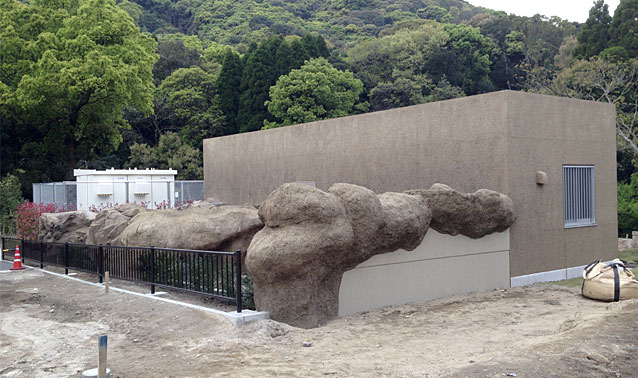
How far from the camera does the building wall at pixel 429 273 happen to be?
30.2 ft

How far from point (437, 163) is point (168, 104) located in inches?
1199

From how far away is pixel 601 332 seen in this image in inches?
278

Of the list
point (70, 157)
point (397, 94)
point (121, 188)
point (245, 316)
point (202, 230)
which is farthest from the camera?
point (397, 94)

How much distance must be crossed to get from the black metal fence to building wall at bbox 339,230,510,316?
187 cm

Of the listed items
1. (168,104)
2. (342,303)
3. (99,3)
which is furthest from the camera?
(168,104)

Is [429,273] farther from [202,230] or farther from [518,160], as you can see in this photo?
[202,230]

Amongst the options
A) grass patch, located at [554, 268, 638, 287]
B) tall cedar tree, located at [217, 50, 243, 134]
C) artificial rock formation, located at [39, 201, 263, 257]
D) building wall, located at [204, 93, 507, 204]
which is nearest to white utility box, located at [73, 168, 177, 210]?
building wall, located at [204, 93, 507, 204]

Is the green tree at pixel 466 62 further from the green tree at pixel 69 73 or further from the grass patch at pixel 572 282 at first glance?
the grass patch at pixel 572 282

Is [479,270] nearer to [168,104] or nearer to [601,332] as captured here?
[601,332]

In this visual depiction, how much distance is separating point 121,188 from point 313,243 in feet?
57.1

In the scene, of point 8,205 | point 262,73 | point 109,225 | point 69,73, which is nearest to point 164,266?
point 109,225

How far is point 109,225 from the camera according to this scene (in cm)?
1373

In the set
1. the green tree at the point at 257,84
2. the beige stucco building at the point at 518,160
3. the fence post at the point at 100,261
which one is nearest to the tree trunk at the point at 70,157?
the green tree at the point at 257,84

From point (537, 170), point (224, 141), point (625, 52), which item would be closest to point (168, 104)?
point (224, 141)
